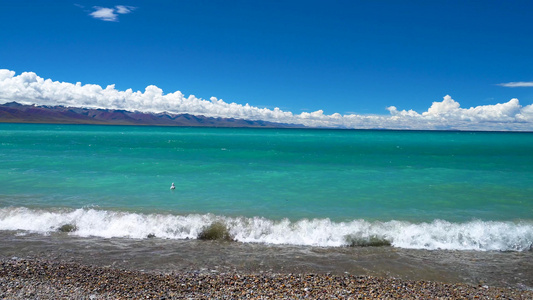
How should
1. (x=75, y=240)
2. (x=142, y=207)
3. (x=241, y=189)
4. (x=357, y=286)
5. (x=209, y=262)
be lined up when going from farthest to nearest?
1. (x=241, y=189)
2. (x=142, y=207)
3. (x=75, y=240)
4. (x=209, y=262)
5. (x=357, y=286)

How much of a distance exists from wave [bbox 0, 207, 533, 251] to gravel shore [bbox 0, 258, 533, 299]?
3446 millimetres

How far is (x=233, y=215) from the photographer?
50.2 ft

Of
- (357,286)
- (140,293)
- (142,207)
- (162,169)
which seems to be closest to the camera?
(140,293)

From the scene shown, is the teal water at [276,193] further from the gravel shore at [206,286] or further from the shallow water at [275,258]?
the gravel shore at [206,286]

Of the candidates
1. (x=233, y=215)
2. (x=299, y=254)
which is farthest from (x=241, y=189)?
(x=299, y=254)

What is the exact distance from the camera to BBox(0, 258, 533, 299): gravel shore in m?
7.93

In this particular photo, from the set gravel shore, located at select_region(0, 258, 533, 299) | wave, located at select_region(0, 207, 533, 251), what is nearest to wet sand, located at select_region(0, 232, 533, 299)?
gravel shore, located at select_region(0, 258, 533, 299)

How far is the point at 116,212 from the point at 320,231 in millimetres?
9126

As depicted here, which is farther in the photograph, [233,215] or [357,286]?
[233,215]

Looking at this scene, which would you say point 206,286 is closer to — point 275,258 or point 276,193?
point 275,258

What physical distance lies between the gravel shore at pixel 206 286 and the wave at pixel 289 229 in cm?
345

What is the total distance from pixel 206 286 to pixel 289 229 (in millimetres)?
5694

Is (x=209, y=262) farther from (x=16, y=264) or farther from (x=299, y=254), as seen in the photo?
(x=16, y=264)

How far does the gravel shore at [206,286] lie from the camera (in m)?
7.93
